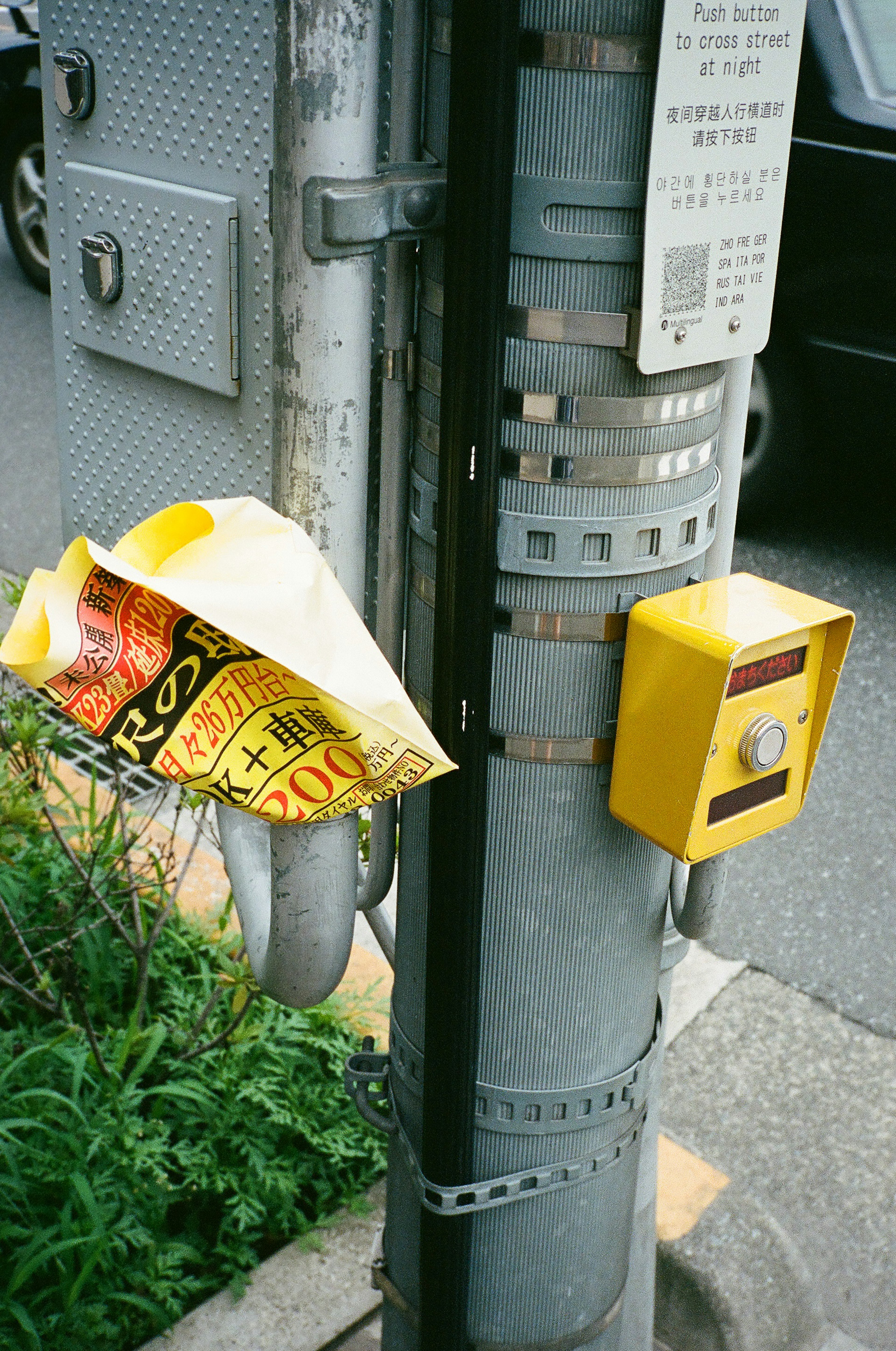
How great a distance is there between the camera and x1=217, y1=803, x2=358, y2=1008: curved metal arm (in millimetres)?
1497

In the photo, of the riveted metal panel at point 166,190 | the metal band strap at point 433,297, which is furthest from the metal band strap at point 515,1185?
the metal band strap at point 433,297

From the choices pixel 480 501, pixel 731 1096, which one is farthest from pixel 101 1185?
pixel 480 501

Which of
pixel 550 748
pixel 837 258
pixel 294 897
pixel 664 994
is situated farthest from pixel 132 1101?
pixel 837 258

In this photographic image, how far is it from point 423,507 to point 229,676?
0.96 ft

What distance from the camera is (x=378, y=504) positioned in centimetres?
156

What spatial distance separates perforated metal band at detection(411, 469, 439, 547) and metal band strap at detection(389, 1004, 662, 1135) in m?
0.62

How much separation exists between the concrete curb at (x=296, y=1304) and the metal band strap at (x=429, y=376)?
1530 mm

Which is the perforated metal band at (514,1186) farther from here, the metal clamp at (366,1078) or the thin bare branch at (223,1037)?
the thin bare branch at (223,1037)

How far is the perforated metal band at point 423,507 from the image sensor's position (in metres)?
1.47

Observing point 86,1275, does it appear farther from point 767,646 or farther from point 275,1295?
point 767,646

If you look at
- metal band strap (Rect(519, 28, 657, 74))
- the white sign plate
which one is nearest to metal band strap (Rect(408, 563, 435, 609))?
the white sign plate

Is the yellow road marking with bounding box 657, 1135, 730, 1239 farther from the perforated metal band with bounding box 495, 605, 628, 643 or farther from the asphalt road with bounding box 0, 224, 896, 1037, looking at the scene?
the perforated metal band with bounding box 495, 605, 628, 643

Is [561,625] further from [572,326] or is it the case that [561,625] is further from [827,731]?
[827,731]

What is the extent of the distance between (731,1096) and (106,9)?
7.89 feet
